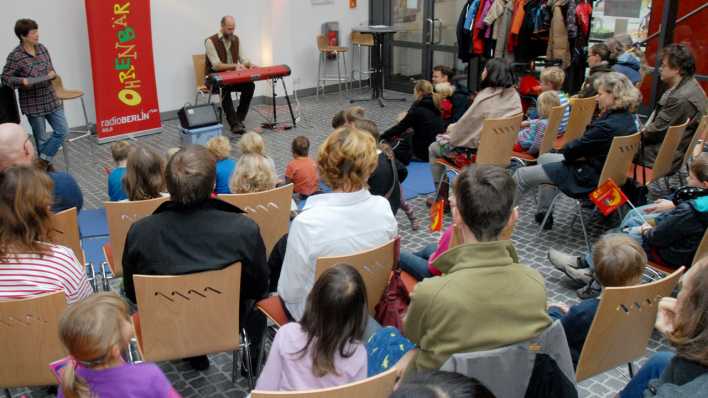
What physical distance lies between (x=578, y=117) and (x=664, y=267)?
7.33ft

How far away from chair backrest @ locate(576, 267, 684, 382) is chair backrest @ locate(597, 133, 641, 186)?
1887 mm

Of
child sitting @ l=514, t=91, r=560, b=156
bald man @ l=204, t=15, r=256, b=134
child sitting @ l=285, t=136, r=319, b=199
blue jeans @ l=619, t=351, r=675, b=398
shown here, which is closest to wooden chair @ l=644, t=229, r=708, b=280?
blue jeans @ l=619, t=351, r=675, b=398

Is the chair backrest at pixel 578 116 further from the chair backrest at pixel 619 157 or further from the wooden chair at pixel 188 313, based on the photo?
the wooden chair at pixel 188 313

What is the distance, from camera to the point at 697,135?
197 inches

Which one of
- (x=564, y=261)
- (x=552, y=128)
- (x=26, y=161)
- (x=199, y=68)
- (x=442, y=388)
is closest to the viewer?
(x=442, y=388)

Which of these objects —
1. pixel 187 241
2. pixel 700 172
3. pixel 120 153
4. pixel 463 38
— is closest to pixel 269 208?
pixel 187 241

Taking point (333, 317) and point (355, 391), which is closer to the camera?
point (355, 391)

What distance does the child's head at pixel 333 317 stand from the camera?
208cm

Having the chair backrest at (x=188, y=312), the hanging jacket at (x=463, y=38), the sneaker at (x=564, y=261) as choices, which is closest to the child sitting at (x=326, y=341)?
the chair backrest at (x=188, y=312)

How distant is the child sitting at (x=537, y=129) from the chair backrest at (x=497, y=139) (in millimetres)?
400

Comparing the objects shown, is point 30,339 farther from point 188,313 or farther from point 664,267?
point 664,267

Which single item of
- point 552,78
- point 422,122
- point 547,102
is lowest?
point 422,122

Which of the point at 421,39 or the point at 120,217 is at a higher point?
the point at 421,39

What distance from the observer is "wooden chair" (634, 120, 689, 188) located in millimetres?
4652
